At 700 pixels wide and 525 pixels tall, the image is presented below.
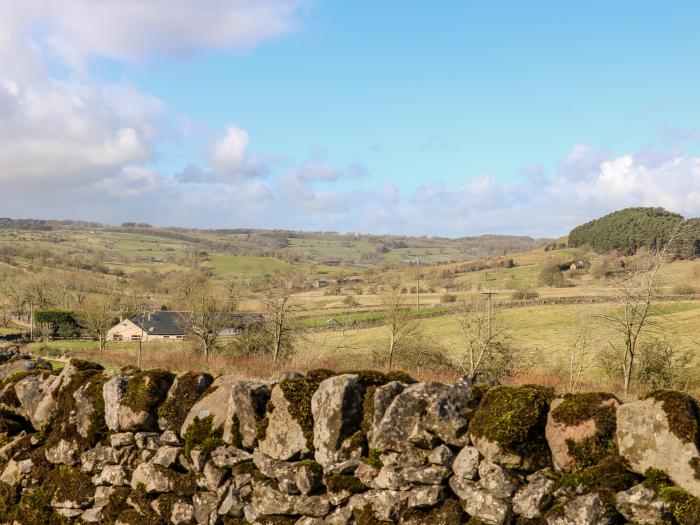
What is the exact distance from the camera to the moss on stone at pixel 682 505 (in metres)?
4.96

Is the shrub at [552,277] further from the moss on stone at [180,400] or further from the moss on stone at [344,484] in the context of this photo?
the moss on stone at [344,484]

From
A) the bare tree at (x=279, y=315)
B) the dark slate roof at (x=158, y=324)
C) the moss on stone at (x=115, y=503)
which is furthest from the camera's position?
the dark slate roof at (x=158, y=324)

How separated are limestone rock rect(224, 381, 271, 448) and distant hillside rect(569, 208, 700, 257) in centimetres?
11237

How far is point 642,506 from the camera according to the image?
16.9ft

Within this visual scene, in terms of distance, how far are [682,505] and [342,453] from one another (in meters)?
3.29

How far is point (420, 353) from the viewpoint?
104ft

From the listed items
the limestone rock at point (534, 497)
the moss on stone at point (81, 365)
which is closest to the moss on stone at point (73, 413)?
the moss on stone at point (81, 365)

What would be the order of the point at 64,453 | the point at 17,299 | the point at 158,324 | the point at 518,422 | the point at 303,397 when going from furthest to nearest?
the point at 17,299, the point at 158,324, the point at 64,453, the point at 303,397, the point at 518,422

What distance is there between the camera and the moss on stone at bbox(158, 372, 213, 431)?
26.7ft

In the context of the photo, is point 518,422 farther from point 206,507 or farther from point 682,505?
point 206,507

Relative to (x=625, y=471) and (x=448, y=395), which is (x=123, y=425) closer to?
(x=448, y=395)

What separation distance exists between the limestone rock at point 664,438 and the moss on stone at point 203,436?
4640 mm

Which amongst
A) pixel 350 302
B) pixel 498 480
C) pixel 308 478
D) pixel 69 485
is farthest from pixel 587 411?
pixel 350 302

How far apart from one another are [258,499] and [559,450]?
3.33 metres
